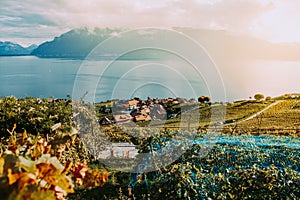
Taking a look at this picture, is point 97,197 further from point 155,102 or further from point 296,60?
point 296,60

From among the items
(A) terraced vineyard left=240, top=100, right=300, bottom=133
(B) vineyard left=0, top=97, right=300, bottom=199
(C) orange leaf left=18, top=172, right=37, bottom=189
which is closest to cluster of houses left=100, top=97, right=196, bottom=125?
(B) vineyard left=0, top=97, right=300, bottom=199

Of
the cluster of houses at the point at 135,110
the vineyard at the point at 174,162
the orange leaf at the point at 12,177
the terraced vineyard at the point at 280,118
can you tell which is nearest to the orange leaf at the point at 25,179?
the orange leaf at the point at 12,177

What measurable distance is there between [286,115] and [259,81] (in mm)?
14494

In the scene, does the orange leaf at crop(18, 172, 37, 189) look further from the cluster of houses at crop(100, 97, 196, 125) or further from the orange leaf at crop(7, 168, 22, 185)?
the cluster of houses at crop(100, 97, 196, 125)

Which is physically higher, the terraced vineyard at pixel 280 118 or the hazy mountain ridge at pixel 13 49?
the hazy mountain ridge at pixel 13 49

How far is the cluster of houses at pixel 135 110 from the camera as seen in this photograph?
915cm

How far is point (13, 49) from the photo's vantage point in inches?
5448

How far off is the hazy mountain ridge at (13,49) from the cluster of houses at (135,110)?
11776 centimetres

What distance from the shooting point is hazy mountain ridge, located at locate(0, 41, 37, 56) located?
12793cm

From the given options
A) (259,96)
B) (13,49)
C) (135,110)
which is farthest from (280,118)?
(13,49)

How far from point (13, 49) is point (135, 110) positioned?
14056 cm

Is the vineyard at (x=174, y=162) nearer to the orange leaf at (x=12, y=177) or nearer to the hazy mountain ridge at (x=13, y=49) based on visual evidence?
the orange leaf at (x=12, y=177)

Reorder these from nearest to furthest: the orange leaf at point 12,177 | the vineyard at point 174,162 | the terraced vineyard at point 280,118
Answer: the orange leaf at point 12,177
the vineyard at point 174,162
the terraced vineyard at point 280,118

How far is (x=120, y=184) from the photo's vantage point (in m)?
5.40
